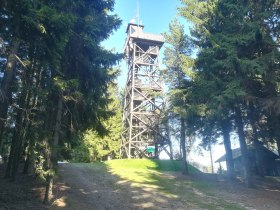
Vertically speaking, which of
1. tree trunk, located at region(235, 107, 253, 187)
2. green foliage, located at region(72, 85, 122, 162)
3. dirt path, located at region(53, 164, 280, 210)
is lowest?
dirt path, located at region(53, 164, 280, 210)

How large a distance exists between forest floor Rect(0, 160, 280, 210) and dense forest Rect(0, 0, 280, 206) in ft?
3.72

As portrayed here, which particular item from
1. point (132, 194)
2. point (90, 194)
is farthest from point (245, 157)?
point (90, 194)

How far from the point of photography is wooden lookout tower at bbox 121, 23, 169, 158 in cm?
3097

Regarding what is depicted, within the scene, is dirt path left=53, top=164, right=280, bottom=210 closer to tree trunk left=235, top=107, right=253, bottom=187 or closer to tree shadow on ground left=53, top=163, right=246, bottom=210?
tree shadow on ground left=53, top=163, right=246, bottom=210

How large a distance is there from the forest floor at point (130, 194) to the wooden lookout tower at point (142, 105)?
45.4ft

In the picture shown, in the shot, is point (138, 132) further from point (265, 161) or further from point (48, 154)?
point (48, 154)

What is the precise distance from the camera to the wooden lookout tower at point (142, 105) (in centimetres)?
3097

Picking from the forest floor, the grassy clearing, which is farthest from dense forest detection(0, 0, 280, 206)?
the grassy clearing

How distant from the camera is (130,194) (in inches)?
507

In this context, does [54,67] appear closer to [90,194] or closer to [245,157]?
[90,194]

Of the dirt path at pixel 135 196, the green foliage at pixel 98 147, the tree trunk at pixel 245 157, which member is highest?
the green foliage at pixel 98 147

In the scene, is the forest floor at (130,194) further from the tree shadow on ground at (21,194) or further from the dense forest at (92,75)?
the dense forest at (92,75)

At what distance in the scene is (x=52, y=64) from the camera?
965cm

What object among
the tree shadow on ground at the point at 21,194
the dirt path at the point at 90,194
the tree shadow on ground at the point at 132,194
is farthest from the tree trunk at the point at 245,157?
the tree shadow on ground at the point at 21,194
